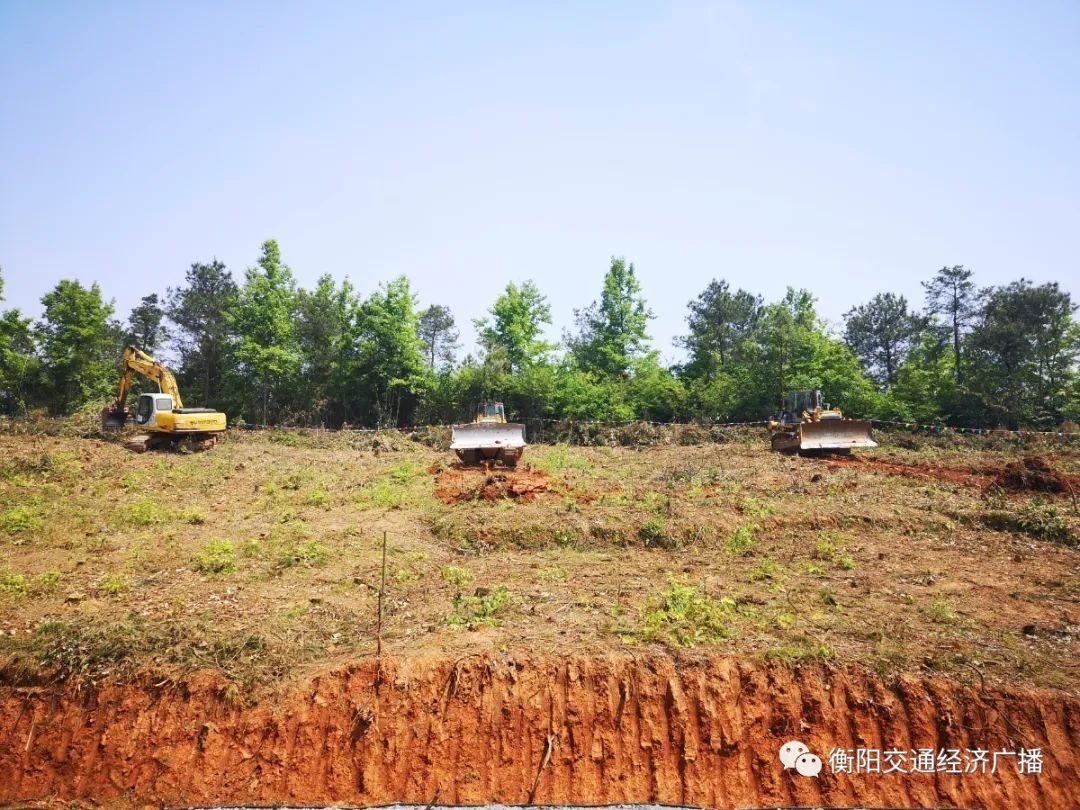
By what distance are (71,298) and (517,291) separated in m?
24.4

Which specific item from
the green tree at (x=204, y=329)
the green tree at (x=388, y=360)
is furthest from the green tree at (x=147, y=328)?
the green tree at (x=388, y=360)

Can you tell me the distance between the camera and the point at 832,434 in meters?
22.6

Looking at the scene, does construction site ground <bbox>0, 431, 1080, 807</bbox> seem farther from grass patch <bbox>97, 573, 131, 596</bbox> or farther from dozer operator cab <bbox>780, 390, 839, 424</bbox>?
dozer operator cab <bbox>780, 390, 839, 424</bbox>

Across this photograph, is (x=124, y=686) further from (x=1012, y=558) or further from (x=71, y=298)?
(x=71, y=298)

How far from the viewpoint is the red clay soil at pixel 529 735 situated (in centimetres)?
679

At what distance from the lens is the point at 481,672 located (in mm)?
7453

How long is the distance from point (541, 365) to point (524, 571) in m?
24.8

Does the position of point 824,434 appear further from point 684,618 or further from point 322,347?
point 322,347

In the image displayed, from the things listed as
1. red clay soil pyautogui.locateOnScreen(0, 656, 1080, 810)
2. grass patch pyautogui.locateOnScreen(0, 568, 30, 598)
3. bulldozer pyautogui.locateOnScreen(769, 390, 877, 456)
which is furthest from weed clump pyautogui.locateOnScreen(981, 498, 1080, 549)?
grass patch pyautogui.locateOnScreen(0, 568, 30, 598)

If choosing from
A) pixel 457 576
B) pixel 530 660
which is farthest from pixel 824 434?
pixel 530 660

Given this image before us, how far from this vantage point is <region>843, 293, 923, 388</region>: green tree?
4338cm

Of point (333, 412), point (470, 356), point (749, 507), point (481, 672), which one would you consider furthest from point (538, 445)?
point (481, 672)

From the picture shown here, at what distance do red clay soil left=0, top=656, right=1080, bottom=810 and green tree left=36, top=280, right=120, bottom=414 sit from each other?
1301 inches

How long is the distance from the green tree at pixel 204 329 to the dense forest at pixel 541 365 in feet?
1.45
